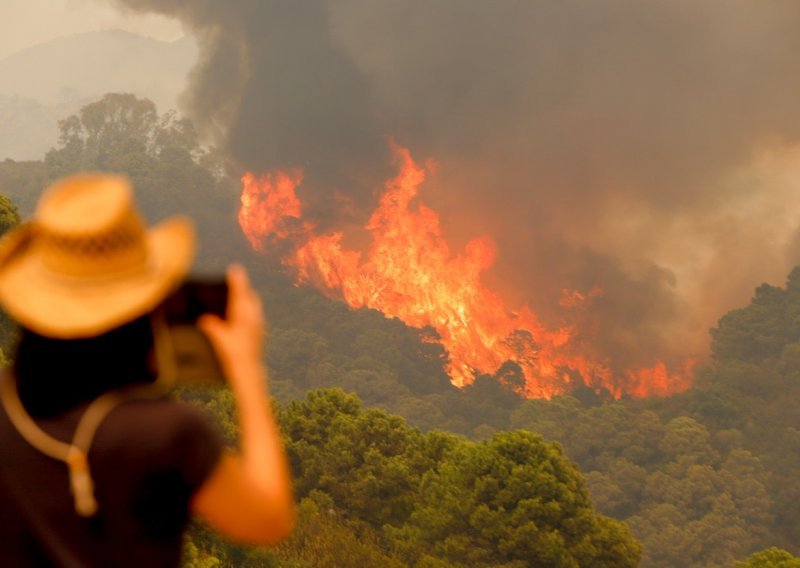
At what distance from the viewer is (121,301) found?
1781 millimetres

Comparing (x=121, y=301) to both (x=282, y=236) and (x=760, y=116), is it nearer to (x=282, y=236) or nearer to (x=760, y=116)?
(x=282, y=236)

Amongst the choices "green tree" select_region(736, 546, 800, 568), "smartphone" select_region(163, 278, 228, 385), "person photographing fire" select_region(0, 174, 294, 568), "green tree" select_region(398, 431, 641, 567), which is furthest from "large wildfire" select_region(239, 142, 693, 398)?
"person photographing fire" select_region(0, 174, 294, 568)

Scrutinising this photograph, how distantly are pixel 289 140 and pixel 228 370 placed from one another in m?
126

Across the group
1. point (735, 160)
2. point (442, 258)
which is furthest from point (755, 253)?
point (442, 258)

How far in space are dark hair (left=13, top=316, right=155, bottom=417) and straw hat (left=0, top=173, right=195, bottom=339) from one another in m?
0.04

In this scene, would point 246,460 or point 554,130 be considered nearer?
point 246,460

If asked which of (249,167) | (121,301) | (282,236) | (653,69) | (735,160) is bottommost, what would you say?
(121,301)

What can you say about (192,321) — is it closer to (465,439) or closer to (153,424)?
(153,424)

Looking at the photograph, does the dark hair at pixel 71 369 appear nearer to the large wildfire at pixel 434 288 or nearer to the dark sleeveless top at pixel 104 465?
the dark sleeveless top at pixel 104 465

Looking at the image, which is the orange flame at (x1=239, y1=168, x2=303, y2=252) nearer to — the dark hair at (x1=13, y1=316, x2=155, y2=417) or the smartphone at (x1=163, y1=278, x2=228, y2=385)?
the smartphone at (x1=163, y1=278, x2=228, y2=385)

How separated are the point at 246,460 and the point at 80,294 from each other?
0.44 m

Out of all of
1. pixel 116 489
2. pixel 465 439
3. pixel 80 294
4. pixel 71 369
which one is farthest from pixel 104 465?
pixel 465 439

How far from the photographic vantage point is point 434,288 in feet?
349

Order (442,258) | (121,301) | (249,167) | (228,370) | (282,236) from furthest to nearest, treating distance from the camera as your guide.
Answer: (249,167)
(282,236)
(442,258)
(228,370)
(121,301)
